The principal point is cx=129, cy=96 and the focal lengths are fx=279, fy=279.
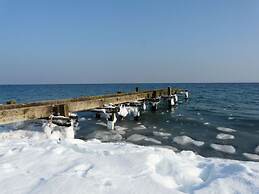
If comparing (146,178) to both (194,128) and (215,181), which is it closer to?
(215,181)

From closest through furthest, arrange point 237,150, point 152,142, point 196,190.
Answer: point 196,190
point 237,150
point 152,142

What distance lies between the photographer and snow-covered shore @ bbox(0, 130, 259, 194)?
3.85 m

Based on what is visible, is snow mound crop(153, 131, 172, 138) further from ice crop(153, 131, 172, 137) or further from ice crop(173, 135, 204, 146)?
ice crop(173, 135, 204, 146)

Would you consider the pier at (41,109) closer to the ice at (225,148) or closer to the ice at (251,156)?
the ice at (225,148)

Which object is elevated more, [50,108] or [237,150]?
[50,108]

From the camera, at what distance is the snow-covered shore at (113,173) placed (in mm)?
3853

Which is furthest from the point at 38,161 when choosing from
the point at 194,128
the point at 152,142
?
the point at 194,128

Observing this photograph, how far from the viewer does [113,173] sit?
14.8 ft

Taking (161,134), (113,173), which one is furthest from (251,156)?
(113,173)

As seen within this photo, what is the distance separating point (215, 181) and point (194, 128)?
12.6 m

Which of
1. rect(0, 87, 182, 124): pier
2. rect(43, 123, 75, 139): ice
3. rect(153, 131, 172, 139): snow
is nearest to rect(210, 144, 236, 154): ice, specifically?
rect(153, 131, 172, 139): snow

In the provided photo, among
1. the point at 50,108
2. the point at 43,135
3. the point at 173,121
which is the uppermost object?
the point at 50,108

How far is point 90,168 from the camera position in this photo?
4.71 m

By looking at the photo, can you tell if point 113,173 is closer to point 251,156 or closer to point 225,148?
point 251,156
